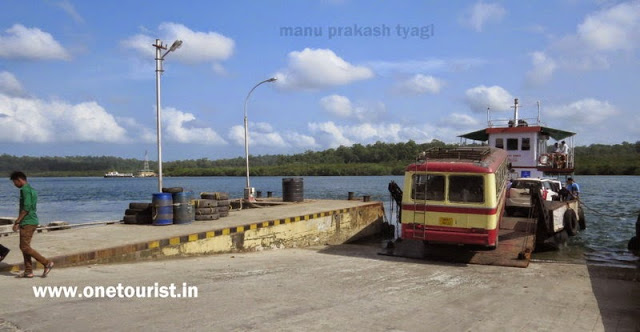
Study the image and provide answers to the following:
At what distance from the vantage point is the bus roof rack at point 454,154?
12656mm

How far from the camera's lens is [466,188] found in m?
11.9

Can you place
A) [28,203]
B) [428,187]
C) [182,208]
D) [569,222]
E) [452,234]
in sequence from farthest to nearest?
[569,222] → [182,208] → [428,187] → [452,234] → [28,203]

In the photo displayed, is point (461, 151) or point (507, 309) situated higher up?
point (461, 151)

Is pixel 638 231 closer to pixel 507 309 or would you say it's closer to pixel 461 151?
pixel 461 151

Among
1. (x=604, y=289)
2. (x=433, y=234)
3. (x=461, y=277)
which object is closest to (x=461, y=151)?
(x=433, y=234)

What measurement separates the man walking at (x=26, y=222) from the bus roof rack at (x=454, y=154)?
900 centimetres

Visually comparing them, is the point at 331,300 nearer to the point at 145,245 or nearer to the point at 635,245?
the point at 145,245

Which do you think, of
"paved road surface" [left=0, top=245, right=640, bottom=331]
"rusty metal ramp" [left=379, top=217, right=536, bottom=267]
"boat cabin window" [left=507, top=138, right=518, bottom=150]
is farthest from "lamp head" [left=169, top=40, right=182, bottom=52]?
"boat cabin window" [left=507, top=138, right=518, bottom=150]

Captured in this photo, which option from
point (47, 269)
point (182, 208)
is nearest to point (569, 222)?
point (182, 208)

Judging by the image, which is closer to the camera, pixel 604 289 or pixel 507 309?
pixel 507 309

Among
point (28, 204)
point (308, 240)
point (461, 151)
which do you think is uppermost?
point (461, 151)

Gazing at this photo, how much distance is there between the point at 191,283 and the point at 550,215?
487 inches

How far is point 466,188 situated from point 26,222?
9274mm

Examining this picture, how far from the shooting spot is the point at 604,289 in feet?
31.4
